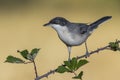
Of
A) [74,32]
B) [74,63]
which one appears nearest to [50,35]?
[74,32]

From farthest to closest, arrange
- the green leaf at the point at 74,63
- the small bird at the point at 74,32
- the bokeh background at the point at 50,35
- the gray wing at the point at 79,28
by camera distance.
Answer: the bokeh background at the point at 50,35 < the gray wing at the point at 79,28 < the small bird at the point at 74,32 < the green leaf at the point at 74,63

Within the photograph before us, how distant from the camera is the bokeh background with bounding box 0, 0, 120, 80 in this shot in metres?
7.57

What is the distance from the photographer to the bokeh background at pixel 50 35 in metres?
7.57

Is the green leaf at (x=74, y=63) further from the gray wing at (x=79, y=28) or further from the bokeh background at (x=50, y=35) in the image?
the bokeh background at (x=50, y=35)

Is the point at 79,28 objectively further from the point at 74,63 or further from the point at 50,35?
the point at 50,35

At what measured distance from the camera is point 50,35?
355 inches

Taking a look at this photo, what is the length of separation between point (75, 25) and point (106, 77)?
4191mm

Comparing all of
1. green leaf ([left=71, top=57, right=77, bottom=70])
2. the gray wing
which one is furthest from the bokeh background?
green leaf ([left=71, top=57, right=77, bottom=70])

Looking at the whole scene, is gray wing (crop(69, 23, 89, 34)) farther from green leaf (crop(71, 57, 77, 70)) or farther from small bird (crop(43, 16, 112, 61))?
green leaf (crop(71, 57, 77, 70))

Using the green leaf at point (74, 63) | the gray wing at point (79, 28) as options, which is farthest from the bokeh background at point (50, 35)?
the green leaf at point (74, 63)

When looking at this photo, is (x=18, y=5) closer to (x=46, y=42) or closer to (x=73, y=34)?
(x=46, y=42)

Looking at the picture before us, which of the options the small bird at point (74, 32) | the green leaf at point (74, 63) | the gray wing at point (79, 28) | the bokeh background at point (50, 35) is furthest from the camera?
the bokeh background at point (50, 35)

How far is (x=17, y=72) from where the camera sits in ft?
24.9

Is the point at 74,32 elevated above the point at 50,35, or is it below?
above
